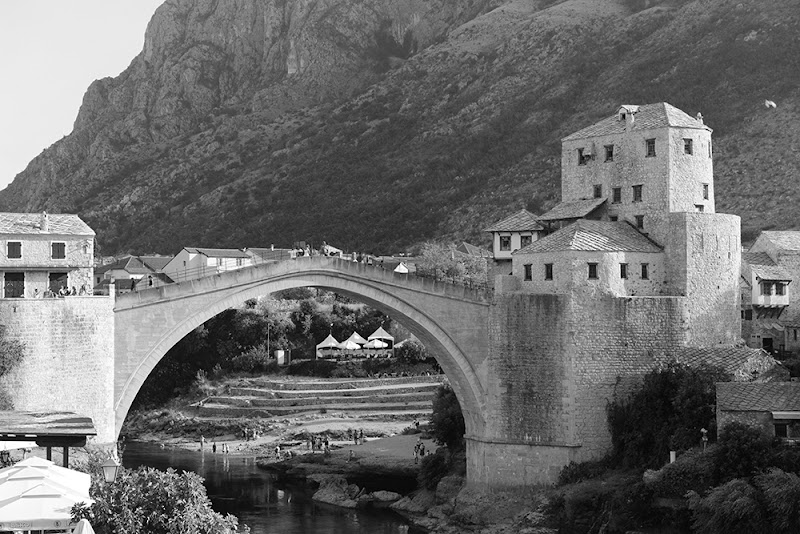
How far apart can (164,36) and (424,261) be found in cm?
10701

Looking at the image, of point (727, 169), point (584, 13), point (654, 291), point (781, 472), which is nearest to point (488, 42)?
point (584, 13)

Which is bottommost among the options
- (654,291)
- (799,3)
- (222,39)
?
(654,291)

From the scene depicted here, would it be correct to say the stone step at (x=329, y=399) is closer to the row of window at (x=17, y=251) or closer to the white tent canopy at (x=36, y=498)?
the row of window at (x=17, y=251)

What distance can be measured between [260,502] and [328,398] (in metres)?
23.7

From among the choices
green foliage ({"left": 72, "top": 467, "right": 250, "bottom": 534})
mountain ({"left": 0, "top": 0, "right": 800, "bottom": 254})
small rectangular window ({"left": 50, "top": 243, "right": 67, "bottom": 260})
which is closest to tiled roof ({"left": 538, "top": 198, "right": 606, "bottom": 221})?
small rectangular window ({"left": 50, "top": 243, "right": 67, "bottom": 260})

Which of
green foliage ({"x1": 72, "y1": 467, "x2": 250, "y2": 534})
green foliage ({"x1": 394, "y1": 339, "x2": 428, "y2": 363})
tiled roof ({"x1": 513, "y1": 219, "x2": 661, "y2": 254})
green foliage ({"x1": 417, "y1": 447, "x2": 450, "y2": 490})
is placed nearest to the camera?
green foliage ({"x1": 72, "y1": 467, "x2": 250, "y2": 534})

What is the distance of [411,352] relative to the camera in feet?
297

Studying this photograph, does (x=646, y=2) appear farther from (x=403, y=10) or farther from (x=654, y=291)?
(x=654, y=291)

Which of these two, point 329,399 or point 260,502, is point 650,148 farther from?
point 329,399

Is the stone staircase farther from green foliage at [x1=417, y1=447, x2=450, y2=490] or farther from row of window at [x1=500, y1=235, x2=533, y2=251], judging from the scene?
row of window at [x1=500, y1=235, x2=533, y2=251]

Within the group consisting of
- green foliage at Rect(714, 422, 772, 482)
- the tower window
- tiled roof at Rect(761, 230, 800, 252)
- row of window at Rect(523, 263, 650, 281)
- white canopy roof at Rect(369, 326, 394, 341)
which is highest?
the tower window

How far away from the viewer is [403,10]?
616 ft

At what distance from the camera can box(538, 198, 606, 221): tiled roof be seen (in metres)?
55.8

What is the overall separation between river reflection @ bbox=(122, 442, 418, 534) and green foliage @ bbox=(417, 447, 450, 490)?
3.05 meters
